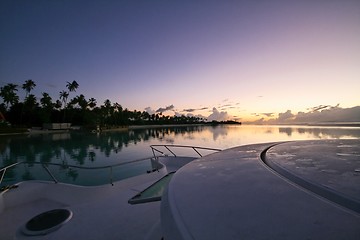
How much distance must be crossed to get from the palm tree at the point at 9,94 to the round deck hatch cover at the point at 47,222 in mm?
74063

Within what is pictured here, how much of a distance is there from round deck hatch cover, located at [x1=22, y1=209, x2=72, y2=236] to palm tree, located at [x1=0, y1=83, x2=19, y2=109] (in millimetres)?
74063

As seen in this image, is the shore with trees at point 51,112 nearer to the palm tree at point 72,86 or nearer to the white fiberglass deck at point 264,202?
the palm tree at point 72,86

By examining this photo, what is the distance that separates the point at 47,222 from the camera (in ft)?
9.05

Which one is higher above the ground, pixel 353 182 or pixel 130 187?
pixel 353 182

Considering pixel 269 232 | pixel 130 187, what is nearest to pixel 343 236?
pixel 269 232

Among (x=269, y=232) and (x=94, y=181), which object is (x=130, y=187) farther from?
(x=94, y=181)

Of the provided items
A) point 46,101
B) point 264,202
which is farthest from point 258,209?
point 46,101

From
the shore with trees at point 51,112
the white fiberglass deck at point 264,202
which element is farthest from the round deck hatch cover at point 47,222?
the shore with trees at point 51,112

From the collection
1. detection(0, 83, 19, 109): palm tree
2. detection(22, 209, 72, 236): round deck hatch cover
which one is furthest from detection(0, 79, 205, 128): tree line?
detection(22, 209, 72, 236): round deck hatch cover

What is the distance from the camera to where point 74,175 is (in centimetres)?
1034

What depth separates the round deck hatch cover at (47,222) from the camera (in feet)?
8.47

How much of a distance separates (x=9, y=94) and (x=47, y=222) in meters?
74.6

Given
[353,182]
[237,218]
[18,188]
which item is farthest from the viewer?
[18,188]

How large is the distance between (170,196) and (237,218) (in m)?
0.39
